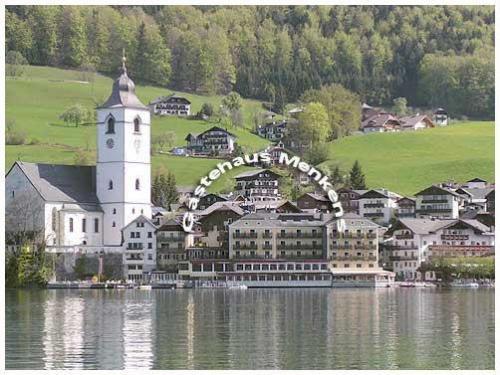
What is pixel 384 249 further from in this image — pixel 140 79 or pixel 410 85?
pixel 410 85

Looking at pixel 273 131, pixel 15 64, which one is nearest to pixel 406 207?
pixel 273 131

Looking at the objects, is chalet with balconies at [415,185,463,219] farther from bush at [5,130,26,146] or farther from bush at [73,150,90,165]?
bush at [5,130,26,146]

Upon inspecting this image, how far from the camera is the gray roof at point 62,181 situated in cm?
6800

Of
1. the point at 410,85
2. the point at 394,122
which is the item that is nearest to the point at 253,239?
the point at 394,122

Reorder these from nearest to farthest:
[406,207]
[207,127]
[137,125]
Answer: [137,125] < [406,207] < [207,127]

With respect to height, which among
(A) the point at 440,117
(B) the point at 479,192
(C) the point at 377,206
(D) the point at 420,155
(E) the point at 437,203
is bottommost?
(C) the point at 377,206

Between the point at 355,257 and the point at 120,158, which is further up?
the point at 120,158

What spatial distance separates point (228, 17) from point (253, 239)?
40.0m

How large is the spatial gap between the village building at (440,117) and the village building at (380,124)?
2602 mm

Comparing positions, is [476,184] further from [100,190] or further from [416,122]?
[100,190]

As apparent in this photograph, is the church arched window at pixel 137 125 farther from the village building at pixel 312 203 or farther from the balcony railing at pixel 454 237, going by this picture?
the balcony railing at pixel 454 237

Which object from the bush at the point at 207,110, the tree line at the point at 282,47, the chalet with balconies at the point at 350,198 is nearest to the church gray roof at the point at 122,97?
the chalet with balconies at the point at 350,198

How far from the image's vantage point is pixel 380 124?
99125 millimetres

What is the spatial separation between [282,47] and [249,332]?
68.7 meters
